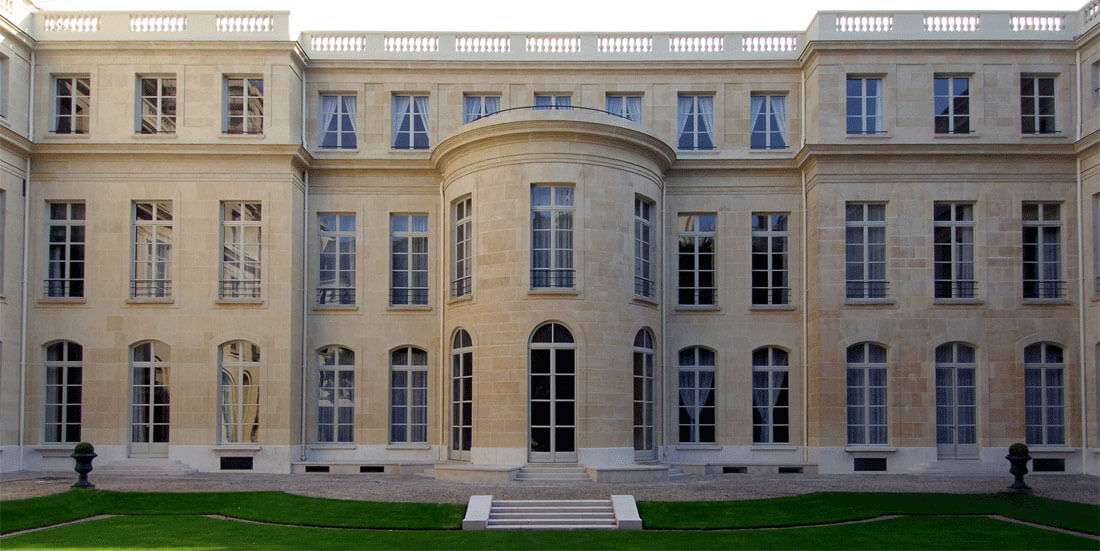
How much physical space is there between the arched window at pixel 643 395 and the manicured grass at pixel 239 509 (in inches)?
282

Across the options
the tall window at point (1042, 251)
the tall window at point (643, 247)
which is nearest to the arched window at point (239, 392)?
the tall window at point (643, 247)

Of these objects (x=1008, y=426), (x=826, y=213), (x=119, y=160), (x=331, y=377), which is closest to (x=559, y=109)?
(x=826, y=213)

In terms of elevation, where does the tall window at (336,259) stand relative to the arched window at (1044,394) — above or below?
above

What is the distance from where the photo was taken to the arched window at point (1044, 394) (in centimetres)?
2759

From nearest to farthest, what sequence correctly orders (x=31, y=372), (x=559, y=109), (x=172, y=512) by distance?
1. (x=172, y=512)
2. (x=559, y=109)
3. (x=31, y=372)

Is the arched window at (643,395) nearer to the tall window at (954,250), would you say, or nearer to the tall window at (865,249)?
the tall window at (865,249)

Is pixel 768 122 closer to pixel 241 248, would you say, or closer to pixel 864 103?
pixel 864 103

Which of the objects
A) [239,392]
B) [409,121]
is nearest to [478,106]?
[409,121]

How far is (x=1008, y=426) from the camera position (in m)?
27.3

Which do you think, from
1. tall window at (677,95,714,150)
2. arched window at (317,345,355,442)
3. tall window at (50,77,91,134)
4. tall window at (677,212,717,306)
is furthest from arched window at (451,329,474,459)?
tall window at (50,77,91,134)

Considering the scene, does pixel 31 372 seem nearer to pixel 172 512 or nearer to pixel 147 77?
pixel 147 77

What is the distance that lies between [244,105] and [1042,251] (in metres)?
19.8

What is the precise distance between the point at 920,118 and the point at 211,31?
687 inches

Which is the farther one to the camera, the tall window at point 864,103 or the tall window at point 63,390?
the tall window at point 864,103
